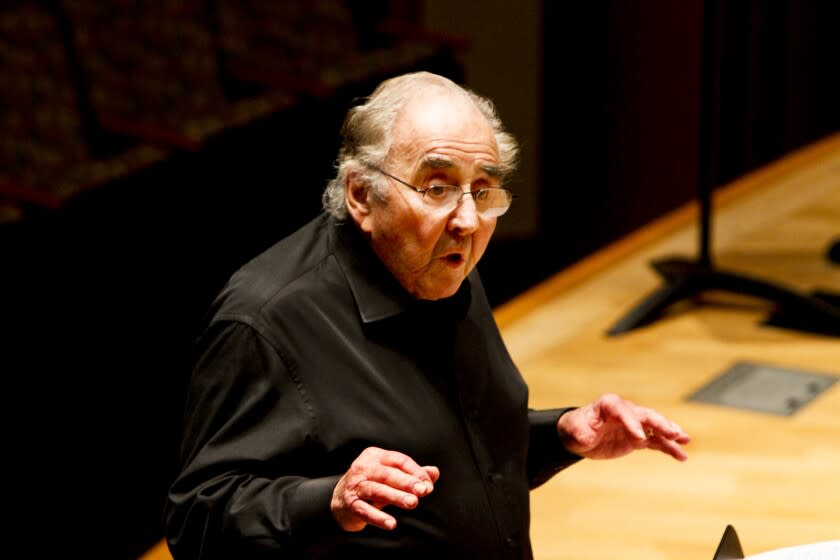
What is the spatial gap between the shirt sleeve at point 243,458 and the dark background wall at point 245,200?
1.43 m

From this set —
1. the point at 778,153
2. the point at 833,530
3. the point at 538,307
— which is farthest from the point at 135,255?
the point at 778,153

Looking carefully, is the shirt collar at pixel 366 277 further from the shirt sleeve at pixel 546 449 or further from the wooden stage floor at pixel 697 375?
the wooden stage floor at pixel 697 375

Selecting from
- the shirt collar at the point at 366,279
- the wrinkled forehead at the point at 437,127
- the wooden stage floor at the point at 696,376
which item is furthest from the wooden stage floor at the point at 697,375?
the wrinkled forehead at the point at 437,127

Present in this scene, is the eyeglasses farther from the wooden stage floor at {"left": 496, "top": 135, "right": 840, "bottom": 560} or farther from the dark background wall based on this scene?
the dark background wall

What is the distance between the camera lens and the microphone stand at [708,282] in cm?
314

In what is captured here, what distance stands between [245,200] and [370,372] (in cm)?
237

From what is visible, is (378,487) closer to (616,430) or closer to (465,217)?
(465,217)

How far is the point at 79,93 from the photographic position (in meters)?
3.75

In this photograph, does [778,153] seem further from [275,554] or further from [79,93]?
[275,554]

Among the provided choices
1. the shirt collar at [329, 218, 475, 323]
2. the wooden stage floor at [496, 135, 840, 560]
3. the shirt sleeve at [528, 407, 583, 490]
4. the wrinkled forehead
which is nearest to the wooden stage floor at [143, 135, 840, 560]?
the wooden stage floor at [496, 135, 840, 560]

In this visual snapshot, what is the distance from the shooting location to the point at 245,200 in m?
3.75

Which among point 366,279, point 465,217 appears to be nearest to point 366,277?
point 366,279

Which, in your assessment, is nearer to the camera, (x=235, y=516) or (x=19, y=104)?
(x=235, y=516)

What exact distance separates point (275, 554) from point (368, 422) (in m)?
0.16
